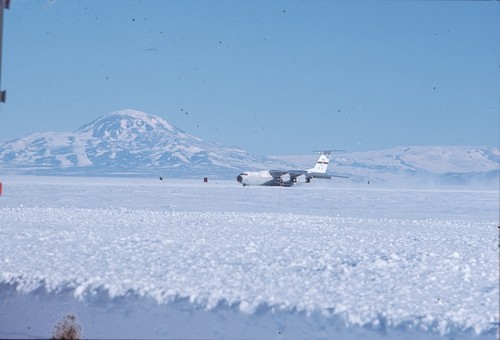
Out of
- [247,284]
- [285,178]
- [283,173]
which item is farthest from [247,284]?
[285,178]

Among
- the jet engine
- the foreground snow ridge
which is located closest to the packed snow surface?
the foreground snow ridge

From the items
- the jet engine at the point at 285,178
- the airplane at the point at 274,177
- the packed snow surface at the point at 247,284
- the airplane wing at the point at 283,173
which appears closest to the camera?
the packed snow surface at the point at 247,284

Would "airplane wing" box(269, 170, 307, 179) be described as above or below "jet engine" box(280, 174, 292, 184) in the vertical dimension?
above

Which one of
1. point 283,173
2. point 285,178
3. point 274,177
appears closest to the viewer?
point 274,177

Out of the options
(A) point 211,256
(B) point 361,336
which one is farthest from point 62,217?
(B) point 361,336

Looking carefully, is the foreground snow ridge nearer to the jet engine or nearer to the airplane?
the airplane

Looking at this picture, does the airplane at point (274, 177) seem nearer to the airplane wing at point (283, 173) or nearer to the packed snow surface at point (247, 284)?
the airplane wing at point (283, 173)

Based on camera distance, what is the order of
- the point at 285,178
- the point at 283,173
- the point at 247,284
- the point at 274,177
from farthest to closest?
the point at 285,178, the point at 283,173, the point at 274,177, the point at 247,284

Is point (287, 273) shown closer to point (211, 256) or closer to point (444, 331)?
point (211, 256)

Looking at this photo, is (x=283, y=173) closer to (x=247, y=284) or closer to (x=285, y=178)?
(x=285, y=178)

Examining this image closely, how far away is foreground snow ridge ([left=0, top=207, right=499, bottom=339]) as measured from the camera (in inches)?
394

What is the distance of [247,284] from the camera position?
39.3 feet

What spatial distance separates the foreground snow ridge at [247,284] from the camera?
10000 millimetres

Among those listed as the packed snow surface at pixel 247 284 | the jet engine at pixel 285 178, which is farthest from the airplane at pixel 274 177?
the packed snow surface at pixel 247 284
